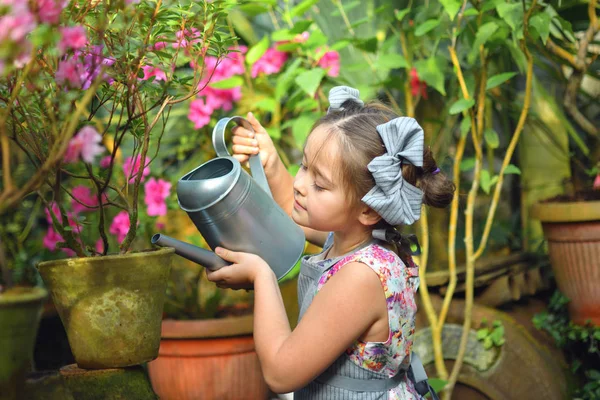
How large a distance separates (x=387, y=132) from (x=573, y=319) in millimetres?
1408

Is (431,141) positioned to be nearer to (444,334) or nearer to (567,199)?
(567,199)

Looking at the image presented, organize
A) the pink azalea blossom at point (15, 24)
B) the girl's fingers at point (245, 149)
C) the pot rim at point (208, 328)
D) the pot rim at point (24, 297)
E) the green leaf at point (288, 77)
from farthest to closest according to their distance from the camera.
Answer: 1. the green leaf at point (288, 77)
2. the pot rim at point (208, 328)
3. the girl's fingers at point (245, 149)
4. the pot rim at point (24, 297)
5. the pink azalea blossom at point (15, 24)

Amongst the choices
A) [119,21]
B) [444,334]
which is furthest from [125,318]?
[444,334]

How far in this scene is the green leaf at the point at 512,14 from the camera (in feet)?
6.33

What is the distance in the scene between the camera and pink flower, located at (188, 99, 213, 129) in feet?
8.22

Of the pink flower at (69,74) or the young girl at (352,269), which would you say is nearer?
the pink flower at (69,74)

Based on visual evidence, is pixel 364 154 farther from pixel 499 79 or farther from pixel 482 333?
pixel 482 333

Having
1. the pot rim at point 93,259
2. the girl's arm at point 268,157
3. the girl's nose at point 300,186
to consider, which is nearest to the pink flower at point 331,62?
the girl's arm at point 268,157

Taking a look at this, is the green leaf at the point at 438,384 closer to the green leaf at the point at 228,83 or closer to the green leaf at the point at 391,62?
the green leaf at the point at 391,62

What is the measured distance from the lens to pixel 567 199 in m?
2.47

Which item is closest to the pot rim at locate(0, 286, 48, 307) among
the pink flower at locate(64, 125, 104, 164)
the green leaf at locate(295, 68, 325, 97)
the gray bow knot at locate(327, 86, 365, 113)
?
the pink flower at locate(64, 125, 104, 164)

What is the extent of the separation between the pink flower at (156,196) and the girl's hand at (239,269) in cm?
105

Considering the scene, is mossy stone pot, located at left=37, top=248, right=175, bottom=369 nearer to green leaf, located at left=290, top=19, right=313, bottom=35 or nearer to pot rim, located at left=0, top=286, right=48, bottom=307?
pot rim, located at left=0, top=286, right=48, bottom=307

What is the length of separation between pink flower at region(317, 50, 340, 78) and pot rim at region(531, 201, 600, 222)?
81 centimetres
